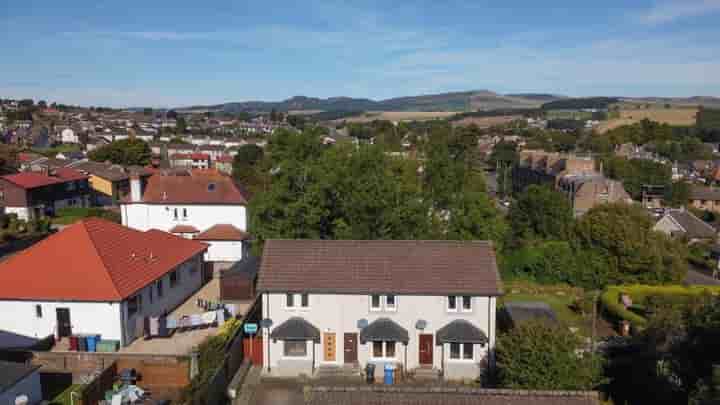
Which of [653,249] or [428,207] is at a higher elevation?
[428,207]

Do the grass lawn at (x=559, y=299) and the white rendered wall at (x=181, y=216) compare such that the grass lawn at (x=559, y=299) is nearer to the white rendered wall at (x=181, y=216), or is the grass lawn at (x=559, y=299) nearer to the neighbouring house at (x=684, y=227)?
the white rendered wall at (x=181, y=216)

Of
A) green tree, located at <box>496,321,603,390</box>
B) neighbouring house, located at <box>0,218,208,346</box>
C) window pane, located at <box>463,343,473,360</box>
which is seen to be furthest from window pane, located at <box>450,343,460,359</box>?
neighbouring house, located at <box>0,218,208,346</box>

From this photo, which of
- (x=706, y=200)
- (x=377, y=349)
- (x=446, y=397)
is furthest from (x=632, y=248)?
(x=706, y=200)

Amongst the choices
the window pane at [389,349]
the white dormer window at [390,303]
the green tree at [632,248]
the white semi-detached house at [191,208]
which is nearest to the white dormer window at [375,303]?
the white dormer window at [390,303]

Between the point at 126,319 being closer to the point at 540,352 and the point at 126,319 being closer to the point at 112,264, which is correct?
the point at 112,264

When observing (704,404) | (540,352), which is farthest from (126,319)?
(704,404)

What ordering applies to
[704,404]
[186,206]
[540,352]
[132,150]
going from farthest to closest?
[132,150] < [186,206] < [540,352] < [704,404]

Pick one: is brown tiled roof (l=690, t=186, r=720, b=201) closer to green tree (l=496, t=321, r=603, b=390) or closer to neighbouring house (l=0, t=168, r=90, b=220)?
green tree (l=496, t=321, r=603, b=390)
